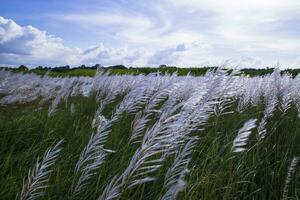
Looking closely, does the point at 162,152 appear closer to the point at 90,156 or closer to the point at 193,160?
the point at 90,156

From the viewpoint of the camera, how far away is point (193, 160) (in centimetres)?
298

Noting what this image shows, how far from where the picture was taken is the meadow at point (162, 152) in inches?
62.1

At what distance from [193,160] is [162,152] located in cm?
80

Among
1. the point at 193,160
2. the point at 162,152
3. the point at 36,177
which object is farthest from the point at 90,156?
the point at 193,160

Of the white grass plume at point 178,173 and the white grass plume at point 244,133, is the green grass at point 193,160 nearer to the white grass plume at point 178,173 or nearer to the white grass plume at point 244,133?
the white grass plume at point 178,173

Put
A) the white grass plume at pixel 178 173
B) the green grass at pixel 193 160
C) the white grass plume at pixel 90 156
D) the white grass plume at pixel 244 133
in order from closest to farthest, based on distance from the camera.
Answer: the white grass plume at pixel 178 173
the white grass plume at pixel 90 156
the white grass plume at pixel 244 133
the green grass at pixel 193 160

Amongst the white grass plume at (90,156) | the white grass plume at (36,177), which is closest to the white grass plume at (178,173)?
the white grass plume at (90,156)

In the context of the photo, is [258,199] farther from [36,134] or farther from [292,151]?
[36,134]

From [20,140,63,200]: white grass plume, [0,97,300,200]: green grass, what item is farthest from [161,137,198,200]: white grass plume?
[20,140,63,200]: white grass plume

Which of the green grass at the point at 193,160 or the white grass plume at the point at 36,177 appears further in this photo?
the green grass at the point at 193,160

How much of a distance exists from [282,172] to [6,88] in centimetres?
582

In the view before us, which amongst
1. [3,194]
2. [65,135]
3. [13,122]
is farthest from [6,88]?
[3,194]

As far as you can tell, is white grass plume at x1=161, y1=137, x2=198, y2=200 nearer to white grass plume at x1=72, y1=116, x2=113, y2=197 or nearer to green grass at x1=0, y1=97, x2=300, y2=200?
green grass at x1=0, y1=97, x2=300, y2=200

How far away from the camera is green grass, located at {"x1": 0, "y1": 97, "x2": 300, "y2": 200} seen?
2189mm
